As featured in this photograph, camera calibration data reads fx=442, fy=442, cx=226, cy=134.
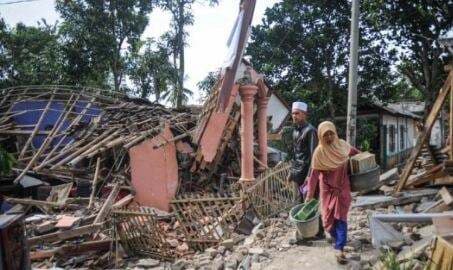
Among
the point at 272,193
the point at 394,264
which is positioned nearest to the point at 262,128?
the point at 272,193

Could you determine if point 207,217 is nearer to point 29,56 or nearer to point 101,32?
point 101,32

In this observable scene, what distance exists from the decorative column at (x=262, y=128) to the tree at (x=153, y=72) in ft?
31.4

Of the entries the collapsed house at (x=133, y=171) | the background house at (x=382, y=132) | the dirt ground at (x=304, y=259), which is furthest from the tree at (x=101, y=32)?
the dirt ground at (x=304, y=259)

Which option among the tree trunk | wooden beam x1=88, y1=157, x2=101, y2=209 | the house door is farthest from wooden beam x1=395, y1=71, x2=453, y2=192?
the tree trunk

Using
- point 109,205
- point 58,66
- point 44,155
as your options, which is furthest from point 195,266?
point 58,66

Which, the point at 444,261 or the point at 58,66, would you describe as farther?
the point at 58,66

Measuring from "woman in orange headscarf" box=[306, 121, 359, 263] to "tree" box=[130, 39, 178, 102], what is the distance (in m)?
15.9

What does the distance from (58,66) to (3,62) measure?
3965mm

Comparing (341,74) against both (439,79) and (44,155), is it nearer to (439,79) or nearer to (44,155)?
(439,79)

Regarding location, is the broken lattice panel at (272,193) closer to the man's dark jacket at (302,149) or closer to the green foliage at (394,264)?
the man's dark jacket at (302,149)

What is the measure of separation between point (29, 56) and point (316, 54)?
547 inches

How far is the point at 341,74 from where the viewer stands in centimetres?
1959

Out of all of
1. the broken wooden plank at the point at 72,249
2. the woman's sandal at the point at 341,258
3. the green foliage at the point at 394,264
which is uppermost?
the green foliage at the point at 394,264

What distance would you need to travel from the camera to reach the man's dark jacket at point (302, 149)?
20.0ft
